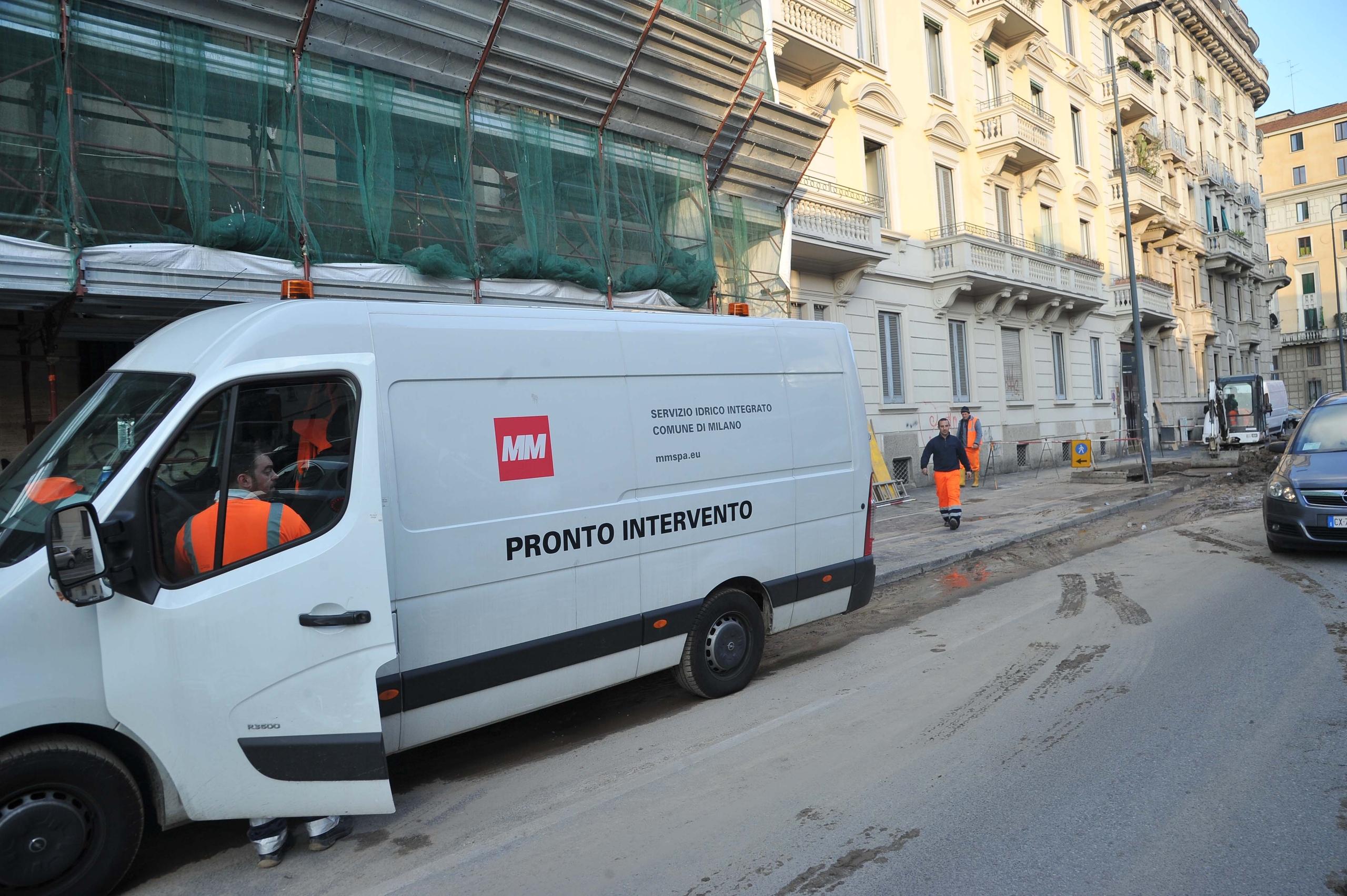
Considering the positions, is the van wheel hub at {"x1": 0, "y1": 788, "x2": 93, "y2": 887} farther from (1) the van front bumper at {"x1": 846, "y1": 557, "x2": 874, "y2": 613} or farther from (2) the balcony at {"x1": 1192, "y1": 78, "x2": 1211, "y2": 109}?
(2) the balcony at {"x1": 1192, "y1": 78, "x2": 1211, "y2": 109}

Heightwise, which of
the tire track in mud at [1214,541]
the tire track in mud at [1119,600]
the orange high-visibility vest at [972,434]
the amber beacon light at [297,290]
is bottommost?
the tire track in mud at [1214,541]

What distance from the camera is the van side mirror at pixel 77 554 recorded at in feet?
10.1

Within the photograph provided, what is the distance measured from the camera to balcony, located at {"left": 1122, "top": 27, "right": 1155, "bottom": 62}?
3222cm

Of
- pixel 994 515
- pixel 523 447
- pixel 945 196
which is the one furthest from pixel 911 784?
pixel 945 196

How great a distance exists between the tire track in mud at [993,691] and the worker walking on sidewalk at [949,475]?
6.23m

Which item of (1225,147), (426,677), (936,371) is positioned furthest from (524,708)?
(1225,147)

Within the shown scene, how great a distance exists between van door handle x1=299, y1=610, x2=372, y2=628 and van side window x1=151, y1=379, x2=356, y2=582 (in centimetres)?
33

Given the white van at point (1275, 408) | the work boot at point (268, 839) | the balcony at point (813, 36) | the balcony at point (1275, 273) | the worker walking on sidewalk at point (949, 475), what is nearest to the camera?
the work boot at point (268, 839)

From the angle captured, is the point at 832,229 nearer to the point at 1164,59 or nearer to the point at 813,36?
the point at 813,36

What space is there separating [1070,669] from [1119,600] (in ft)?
8.07

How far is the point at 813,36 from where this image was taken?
16875mm

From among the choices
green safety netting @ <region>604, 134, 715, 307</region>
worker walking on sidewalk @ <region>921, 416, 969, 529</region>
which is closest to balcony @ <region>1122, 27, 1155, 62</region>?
green safety netting @ <region>604, 134, 715, 307</region>

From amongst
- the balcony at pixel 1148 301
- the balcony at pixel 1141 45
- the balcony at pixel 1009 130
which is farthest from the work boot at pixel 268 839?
the balcony at pixel 1141 45

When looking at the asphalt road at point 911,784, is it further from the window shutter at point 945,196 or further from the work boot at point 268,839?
the window shutter at point 945,196
